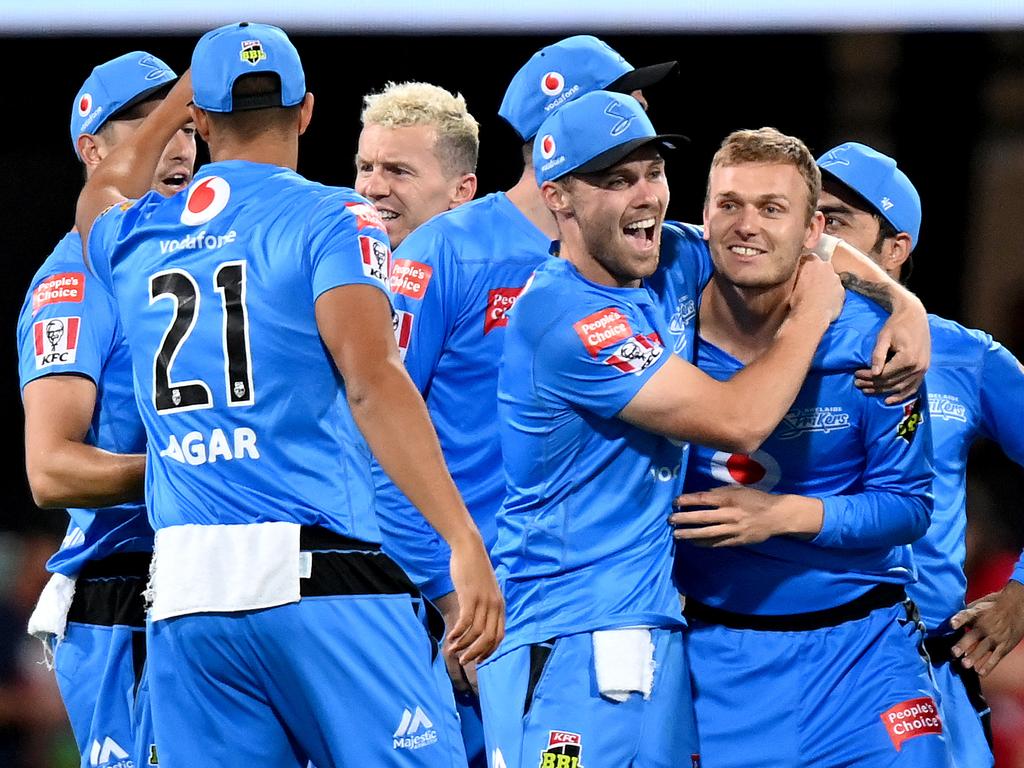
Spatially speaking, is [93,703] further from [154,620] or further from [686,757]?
[686,757]

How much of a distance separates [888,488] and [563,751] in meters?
1.20

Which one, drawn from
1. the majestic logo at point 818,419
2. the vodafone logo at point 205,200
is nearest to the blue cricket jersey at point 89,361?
the vodafone logo at point 205,200

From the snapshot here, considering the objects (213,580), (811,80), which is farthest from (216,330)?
(811,80)

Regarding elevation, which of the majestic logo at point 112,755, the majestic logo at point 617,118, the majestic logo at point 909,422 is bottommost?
the majestic logo at point 112,755

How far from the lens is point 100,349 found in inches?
183

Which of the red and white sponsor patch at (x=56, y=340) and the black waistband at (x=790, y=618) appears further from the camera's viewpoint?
the red and white sponsor patch at (x=56, y=340)

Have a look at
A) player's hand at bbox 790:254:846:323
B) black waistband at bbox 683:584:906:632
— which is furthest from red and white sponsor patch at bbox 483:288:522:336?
black waistband at bbox 683:584:906:632

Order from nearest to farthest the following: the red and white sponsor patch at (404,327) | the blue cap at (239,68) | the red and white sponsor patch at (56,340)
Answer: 1. the blue cap at (239,68)
2. the red and white sponsor patch at (56,340)
3. the red and white sponsor patch at (404,327)

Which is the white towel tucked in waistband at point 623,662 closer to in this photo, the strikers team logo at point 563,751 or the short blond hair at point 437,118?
the strikers team logo at point 563,751

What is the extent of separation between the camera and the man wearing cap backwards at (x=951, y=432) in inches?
201

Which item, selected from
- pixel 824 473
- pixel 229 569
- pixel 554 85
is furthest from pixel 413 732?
pixel 554 85

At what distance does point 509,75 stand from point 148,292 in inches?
273

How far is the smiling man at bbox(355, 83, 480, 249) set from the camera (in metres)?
5.71

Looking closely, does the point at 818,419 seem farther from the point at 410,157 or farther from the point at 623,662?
the point at 410,157
